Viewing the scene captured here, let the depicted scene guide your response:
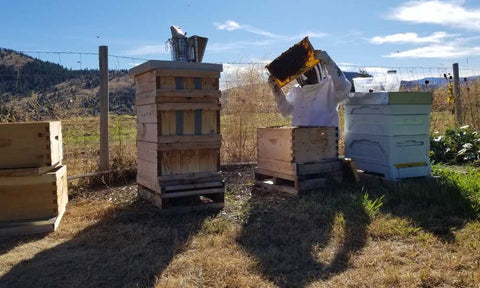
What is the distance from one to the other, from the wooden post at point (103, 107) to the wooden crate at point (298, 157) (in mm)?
2143

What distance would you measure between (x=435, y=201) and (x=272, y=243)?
6.83ft

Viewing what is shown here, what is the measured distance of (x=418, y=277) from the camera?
2.92 m

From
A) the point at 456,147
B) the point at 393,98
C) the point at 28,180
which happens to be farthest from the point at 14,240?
the point at 456,147

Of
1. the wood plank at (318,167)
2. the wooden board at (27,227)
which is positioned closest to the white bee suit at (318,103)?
the wood plank at (318,167)

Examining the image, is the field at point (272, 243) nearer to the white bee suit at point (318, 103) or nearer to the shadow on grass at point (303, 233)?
the shadow on grass at point (303, 233)

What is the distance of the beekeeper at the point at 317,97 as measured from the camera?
5485 millimetres

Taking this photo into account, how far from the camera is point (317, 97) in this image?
567cm

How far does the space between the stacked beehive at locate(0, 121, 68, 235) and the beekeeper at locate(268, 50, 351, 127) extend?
288cm

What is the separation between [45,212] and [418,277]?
3.33m

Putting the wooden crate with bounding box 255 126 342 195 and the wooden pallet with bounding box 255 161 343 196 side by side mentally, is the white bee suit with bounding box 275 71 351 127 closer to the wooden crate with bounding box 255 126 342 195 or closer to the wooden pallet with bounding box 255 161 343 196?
the wooden crate with bounding box 255 126 342 195

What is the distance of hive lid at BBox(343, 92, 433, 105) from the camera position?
530 centimetres

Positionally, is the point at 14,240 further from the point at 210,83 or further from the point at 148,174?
the point at 210,83

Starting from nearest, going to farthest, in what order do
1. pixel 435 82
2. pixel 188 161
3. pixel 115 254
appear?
pixel 115 254 < pixel 188 161 < pixel 435 82

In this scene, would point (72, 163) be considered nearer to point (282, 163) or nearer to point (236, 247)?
point (282, 163)
